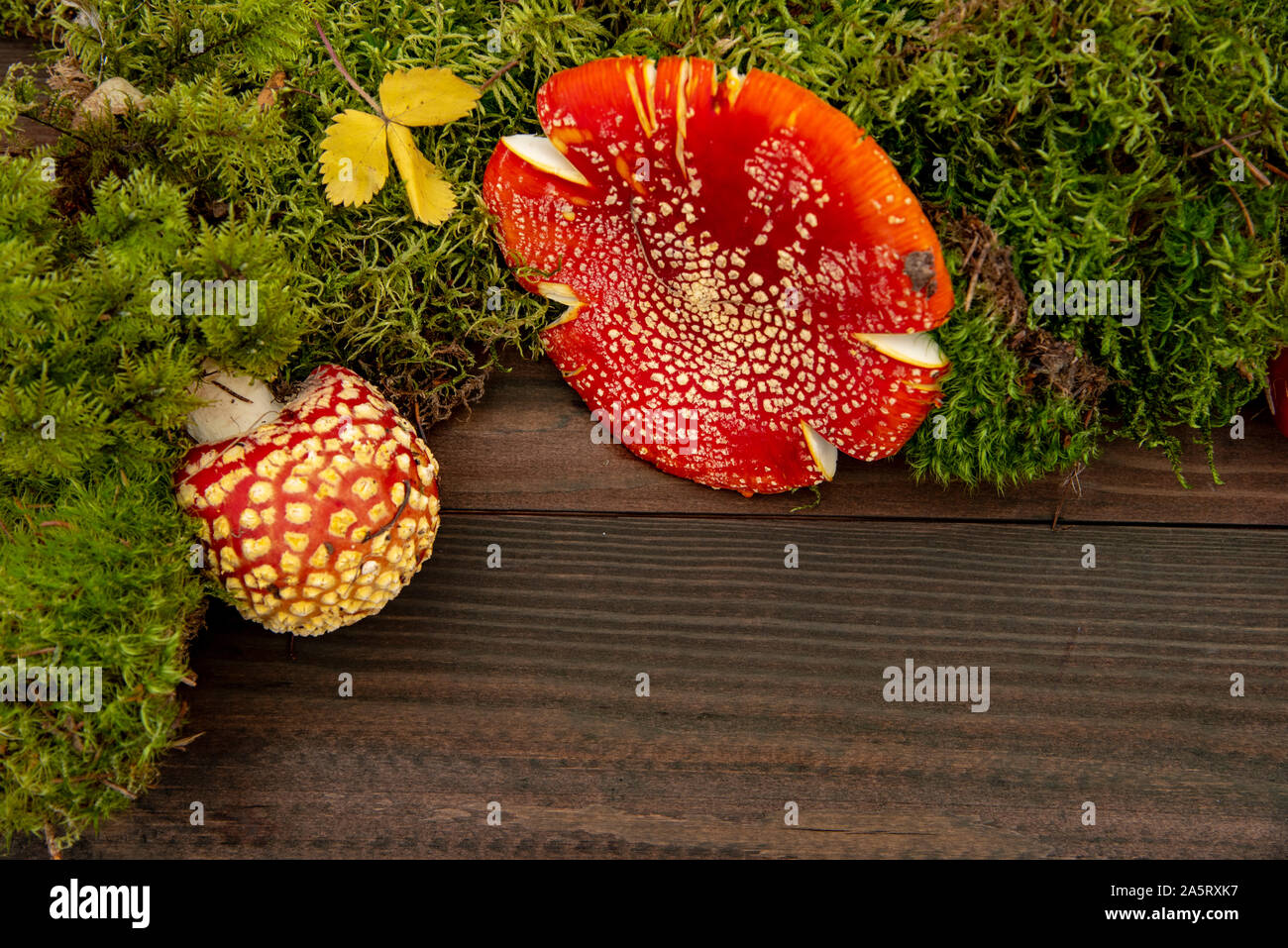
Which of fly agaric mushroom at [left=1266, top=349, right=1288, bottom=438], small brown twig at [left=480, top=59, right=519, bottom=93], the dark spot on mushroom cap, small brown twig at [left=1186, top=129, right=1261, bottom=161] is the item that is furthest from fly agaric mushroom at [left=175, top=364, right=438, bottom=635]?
fly agaric mushroom at [left=1266, top=349, right=1288, bottom=438]

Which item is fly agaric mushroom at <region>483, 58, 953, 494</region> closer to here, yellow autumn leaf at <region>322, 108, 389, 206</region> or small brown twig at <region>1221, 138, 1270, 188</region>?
yellow autumn leaf at <region>322, 108, 389, 206</region>

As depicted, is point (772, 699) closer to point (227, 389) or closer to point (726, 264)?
point (726, 264)

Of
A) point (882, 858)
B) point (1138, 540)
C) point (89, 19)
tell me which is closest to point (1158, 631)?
point (1138, 540)

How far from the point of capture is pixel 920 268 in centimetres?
110

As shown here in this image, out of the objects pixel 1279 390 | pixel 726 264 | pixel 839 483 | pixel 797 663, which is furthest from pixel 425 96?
pixel 1279 390

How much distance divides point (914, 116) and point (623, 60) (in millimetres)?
429

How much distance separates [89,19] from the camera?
124 centimetres

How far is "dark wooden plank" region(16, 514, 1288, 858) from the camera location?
1391mm

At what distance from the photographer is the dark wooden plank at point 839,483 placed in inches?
56.4

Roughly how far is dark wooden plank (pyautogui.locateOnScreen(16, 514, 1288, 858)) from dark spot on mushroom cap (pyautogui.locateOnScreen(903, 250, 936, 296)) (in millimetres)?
482

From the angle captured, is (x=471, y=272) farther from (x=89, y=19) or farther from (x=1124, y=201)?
(x=1124, y=201)

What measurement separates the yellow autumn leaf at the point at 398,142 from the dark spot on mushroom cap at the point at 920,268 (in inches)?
25.9

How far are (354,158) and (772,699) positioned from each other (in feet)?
Result: 3.58

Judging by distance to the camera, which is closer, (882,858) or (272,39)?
(272,39)
